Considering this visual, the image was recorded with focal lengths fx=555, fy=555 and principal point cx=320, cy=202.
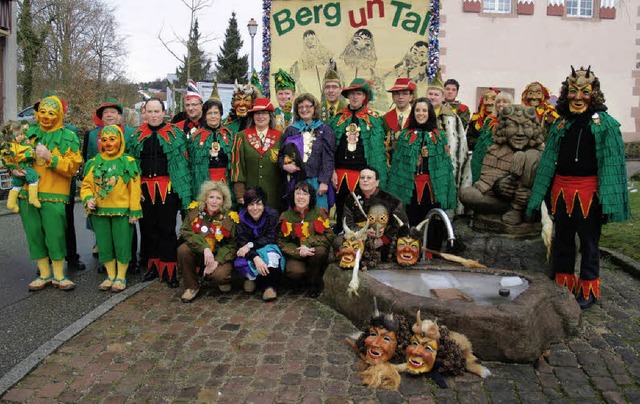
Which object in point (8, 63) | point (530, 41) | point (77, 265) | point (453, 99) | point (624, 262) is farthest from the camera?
point (530, 41)

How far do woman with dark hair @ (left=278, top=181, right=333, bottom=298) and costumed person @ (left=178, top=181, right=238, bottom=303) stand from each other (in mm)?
547

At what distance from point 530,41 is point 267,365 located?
15.9m

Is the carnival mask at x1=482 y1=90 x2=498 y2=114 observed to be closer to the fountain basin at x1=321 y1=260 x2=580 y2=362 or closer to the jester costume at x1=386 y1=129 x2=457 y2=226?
the jester costume at x1=386 y1=129 x2=457 y2=226

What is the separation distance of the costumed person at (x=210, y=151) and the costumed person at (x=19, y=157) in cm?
155

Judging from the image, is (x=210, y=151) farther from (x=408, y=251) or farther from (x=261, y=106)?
(x=408, y=251)

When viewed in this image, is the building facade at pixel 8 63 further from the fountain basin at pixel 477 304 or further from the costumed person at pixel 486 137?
the fountain basin at pixel 477 304

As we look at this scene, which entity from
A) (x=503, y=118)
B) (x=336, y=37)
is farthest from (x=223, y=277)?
(x=336, y=37)

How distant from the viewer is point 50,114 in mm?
5559

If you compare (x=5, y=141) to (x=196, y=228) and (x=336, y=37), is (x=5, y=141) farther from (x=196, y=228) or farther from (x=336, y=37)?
(x=336, y=37)

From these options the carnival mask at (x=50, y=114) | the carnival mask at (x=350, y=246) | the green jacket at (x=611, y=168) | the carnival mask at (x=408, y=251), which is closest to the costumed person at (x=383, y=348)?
the carnival mask at (x=350, y=246)

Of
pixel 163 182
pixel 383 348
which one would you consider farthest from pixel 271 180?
pixel 383 348

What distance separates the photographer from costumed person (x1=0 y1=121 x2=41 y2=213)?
5.43 m

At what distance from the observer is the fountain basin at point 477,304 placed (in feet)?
12.5

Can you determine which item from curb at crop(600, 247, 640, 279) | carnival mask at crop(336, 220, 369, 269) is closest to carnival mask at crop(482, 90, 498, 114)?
curb at crop(600, 247, 640, 279)
